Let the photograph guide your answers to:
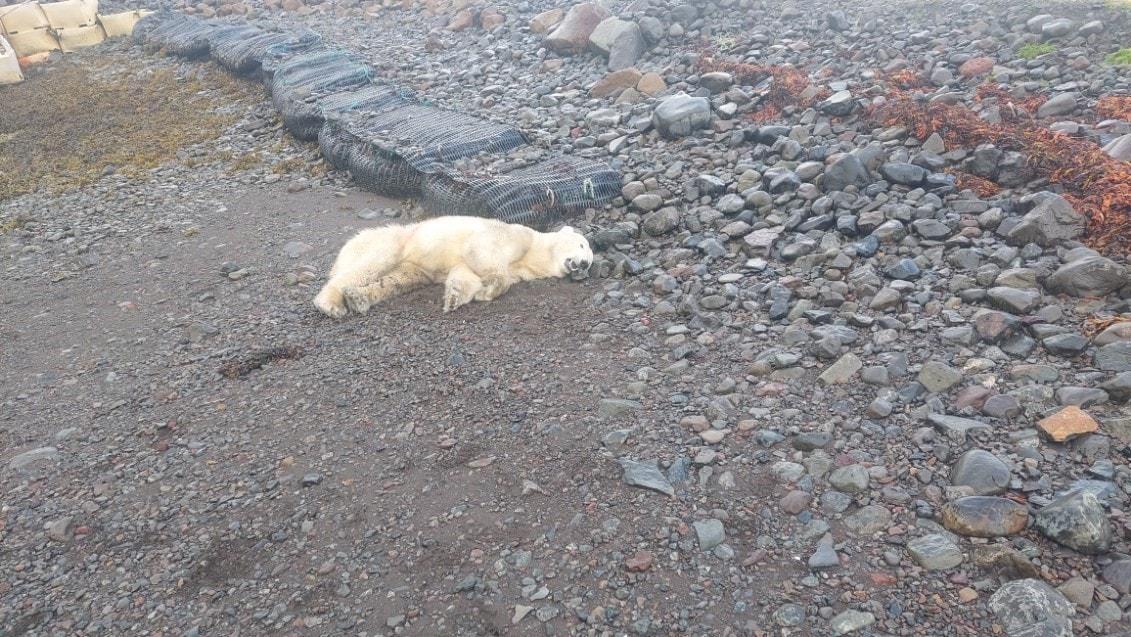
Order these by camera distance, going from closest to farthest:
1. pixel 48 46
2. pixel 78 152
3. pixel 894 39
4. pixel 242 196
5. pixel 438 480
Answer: pixel 438 480
pixel 242 196
pixel 894 39
pixel 78 152
pixel 48 46

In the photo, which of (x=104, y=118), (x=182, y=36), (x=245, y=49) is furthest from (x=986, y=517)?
(x=182, y=36)

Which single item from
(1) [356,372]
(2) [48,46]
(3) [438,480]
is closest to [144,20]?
(2) [48,46]

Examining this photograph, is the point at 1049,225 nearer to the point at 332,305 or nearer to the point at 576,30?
the point at 332,305

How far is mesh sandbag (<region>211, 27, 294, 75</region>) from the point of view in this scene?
1385 centimetres

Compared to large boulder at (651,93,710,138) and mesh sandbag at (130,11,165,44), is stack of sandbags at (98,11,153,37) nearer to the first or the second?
mesh sandbag at (130,11,165,44)

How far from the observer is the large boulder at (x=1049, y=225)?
589cm

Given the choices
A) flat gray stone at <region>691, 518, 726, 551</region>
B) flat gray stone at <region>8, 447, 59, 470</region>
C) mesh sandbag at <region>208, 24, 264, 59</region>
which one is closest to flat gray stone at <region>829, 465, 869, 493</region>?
flat gray stone at <region>691, 518, 726, 551</region>

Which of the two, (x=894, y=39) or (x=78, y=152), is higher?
(x=894, y=39)

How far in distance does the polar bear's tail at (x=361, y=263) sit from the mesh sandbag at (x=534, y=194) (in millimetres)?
1158

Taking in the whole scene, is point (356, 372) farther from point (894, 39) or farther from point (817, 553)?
point (894, 39)

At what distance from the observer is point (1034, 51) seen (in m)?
9.37

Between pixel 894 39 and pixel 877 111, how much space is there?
3.20 meters

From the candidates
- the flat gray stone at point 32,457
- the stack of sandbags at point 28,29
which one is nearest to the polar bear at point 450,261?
the flat gray stone at point 32,457

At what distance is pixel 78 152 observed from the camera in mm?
11875
